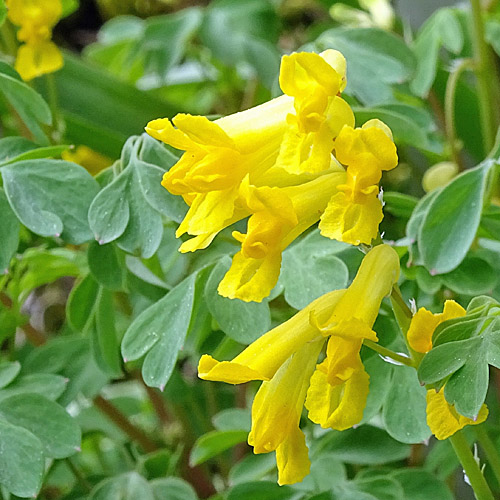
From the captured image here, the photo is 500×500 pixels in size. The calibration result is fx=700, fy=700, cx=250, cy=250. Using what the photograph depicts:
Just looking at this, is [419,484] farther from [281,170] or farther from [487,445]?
[281,170]

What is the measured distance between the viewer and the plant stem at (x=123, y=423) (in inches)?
27.6

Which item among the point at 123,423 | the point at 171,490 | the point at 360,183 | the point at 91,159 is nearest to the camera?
the point at 360,183

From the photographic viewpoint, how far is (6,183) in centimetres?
49

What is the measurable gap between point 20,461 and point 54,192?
7.2 inches

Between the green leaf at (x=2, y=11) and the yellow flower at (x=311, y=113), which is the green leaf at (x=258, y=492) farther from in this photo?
the green leaf at (x=2, y=11)

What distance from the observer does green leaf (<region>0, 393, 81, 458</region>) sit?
486 millimetres

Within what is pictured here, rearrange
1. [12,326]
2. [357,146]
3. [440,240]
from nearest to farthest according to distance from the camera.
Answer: [357,146]
[440,240]
[12,326]

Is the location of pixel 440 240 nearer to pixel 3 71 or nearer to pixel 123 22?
pixel 3 71

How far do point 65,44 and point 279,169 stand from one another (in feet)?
4.71

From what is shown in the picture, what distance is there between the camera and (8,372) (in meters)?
0.54

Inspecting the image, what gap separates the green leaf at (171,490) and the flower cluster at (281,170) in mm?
258

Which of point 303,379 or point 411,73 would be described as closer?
point 303,379

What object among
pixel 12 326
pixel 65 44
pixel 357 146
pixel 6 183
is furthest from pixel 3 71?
pixel 65 44

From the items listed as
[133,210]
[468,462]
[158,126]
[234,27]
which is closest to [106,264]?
[133,210]
